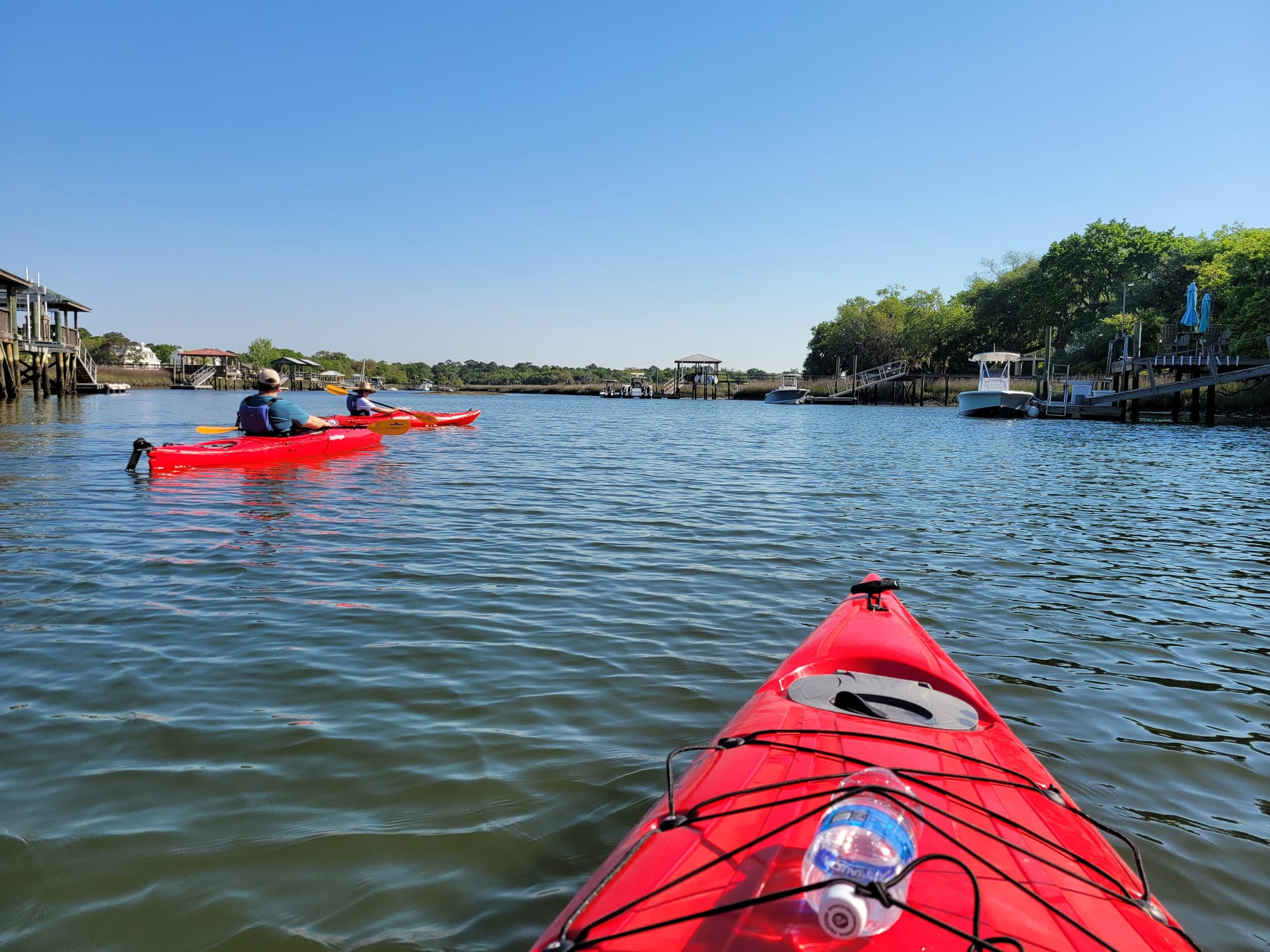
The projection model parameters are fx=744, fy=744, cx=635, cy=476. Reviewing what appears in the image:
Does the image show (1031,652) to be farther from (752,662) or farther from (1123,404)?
(1123,404)

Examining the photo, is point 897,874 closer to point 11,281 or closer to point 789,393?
point 11,281

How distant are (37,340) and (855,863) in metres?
37.6

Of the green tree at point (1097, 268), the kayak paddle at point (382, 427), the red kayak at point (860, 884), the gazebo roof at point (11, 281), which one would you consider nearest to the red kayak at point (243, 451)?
the kayak paddle at point (382, 427)

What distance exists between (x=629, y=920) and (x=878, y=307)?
267ft

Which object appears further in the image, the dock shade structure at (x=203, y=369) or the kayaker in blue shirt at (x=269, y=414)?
the dock shade structure at (x=203, y=369)

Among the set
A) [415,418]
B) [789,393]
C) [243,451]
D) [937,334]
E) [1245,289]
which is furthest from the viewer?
[937,334]

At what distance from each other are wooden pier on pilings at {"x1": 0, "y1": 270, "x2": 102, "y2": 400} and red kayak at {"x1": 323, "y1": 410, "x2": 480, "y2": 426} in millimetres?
Answer: 13040

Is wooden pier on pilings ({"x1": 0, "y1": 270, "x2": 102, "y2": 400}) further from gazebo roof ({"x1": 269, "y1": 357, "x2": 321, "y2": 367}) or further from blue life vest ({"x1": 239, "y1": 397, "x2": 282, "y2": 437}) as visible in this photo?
gazebo roof ({"x1": 269, "y1": 357, "x2": 321, "y2": 367})

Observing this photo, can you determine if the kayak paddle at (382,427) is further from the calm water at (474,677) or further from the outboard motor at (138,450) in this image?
the calm water at (474,677)

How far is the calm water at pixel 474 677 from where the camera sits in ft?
8.32

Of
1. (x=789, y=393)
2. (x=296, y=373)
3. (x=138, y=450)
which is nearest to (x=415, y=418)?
(x=138, y=450)

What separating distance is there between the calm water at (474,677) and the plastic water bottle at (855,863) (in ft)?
3.80

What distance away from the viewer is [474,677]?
426 centimetres

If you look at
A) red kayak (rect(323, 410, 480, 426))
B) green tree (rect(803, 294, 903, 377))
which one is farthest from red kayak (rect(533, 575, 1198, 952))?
green tree (rect(803, 294, 903, 377))
